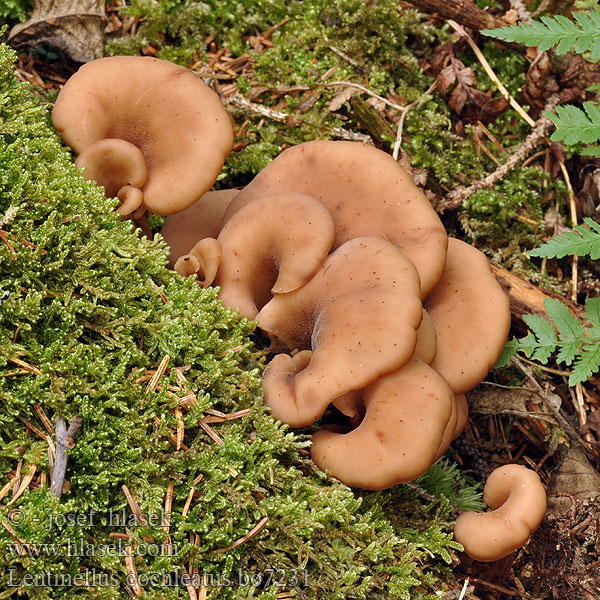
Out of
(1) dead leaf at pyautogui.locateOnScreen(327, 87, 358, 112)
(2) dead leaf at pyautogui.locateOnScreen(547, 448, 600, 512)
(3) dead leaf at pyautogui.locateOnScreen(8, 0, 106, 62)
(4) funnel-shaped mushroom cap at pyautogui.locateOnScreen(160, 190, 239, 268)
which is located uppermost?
(3) dead leaf at pyautogui.locateOnScreen(8, 0, 106, 62)

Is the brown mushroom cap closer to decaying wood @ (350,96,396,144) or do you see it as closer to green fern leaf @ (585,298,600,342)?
decaying wood @ (350,96,396,144)

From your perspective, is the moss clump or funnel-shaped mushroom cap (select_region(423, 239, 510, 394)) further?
funnel-shaped mushroom cap (select_region(423, 239, 510, 394))

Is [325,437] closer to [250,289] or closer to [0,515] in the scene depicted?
[250,289]

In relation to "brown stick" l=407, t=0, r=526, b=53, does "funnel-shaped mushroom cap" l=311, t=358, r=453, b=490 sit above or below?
below

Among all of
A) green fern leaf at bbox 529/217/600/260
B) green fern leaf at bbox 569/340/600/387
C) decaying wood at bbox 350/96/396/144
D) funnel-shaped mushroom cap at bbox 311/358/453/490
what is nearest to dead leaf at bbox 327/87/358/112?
decaying wood at bbox 350/96/396/144

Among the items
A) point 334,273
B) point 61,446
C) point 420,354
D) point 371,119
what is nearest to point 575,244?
point 420,354
